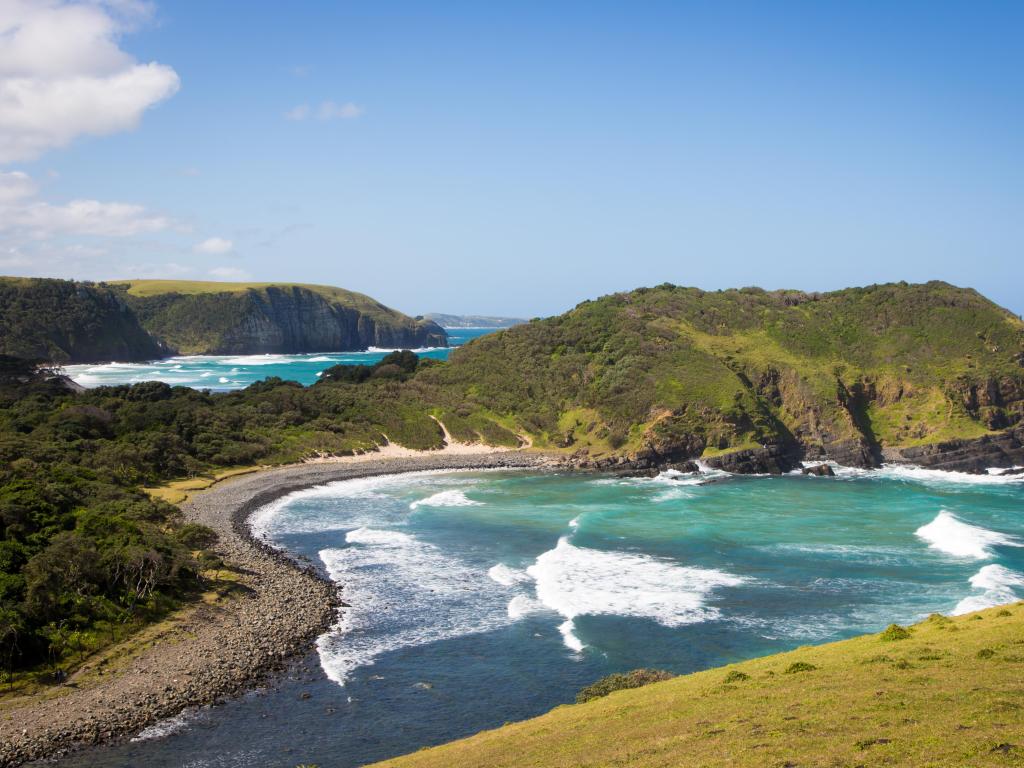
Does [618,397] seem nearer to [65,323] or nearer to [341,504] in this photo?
[341,504]

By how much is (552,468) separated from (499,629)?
46870 millimetres

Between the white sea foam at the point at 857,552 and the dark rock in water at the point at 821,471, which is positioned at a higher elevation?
the dark rock in water at the point at 821,471

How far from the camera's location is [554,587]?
44969mm

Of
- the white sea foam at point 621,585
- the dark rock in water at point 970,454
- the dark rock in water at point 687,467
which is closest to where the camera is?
the white sea foam at point 621,585

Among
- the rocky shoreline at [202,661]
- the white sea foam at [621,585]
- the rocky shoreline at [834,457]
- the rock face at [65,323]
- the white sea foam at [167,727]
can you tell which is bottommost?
the white sea foam at [167,727]

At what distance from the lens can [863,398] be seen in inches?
3787

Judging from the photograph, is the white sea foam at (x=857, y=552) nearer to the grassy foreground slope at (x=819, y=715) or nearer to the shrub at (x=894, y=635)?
the grassy foreground slope at (x=819, y=715)

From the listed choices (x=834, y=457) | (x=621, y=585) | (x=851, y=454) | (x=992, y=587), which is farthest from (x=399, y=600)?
(x=851, y=454)

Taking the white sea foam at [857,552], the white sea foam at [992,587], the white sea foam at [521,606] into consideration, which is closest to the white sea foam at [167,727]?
the white sea foam at [521,606]

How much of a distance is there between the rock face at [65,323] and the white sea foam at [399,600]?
132 m

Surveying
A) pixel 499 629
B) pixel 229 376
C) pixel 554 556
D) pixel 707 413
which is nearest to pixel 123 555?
pixel 499 629

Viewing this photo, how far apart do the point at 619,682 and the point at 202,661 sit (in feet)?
56.5

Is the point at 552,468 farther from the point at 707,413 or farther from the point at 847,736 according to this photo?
the point at 847,736

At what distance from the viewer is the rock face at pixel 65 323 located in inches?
6393
